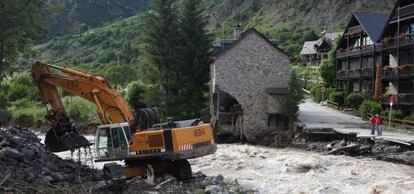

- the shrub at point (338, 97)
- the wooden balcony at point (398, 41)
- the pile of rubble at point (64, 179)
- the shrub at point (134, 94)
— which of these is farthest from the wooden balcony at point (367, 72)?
the pile of rubble at point (64, 179)

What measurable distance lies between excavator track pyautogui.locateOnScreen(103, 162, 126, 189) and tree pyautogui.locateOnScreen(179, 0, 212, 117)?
30.3 meters

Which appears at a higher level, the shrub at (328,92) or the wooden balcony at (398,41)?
the wooden balcony at (398,41)

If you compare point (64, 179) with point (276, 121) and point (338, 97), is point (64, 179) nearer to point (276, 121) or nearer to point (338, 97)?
point (276, 121)

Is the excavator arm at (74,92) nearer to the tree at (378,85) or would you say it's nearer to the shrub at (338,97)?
the tree at (378,85)

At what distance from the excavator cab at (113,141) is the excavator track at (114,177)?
105 cm

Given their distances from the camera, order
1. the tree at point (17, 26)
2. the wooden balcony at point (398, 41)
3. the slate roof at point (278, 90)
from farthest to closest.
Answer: the wooden balcony at point (398, 41), the slate roof at point (278, 90), the tree at point (17, 26)

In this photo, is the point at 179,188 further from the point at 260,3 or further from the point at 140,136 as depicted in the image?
the point at 260,3

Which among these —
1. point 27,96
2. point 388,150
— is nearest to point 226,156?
point 388,150

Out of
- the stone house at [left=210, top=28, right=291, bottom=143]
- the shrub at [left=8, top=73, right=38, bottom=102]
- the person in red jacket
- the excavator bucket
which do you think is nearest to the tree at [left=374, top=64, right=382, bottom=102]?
the stone house at [left=210, top=28, right=291, bottom=143]

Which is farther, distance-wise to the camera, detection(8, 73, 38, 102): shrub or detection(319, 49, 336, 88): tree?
detection(8, 73, 38, 102): shrub

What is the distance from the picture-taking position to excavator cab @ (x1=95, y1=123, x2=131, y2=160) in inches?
826

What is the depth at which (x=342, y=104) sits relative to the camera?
61.3 meters

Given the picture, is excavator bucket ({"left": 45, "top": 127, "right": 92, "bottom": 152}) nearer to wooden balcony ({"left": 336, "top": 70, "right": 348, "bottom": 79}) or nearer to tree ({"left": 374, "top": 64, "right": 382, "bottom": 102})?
tree ({"left": 374, "top": 64, "right": 382, "bottom": 102})

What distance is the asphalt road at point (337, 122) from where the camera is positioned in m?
38.7
